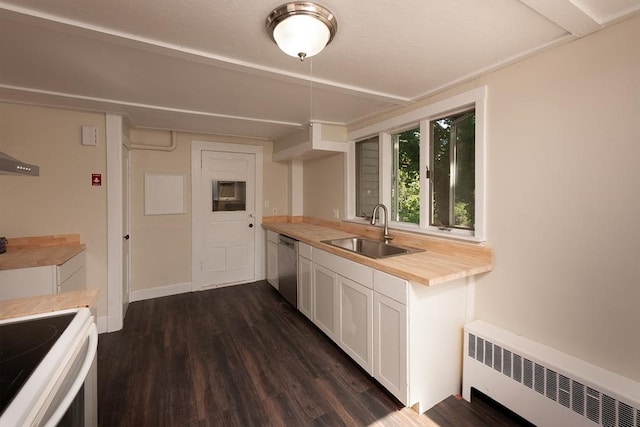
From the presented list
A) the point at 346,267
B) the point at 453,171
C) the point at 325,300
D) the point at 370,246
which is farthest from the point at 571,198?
the point at 325,300

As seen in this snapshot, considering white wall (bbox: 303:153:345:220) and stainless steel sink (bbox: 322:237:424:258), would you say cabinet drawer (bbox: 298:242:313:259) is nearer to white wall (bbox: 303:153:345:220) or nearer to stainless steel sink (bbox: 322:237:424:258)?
stainless steel sink (bbox: 322:237:424:258)

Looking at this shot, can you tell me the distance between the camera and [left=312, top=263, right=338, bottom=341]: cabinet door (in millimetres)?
2385

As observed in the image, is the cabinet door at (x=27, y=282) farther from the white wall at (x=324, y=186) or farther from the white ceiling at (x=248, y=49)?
the white wall at (x=324, y=186)

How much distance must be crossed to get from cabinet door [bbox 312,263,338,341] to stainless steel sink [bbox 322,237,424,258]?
0.29m

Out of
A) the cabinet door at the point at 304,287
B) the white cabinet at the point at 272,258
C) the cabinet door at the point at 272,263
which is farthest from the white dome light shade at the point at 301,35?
the cabinet door at the point at 272,263

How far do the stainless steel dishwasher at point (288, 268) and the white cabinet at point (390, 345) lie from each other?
1.36 m

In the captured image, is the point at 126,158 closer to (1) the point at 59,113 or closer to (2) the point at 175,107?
(1) the point at 59,113

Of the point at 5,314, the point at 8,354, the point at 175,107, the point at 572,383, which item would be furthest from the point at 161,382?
the point at 572,383

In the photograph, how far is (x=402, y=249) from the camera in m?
2.39

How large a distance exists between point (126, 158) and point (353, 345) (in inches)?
125

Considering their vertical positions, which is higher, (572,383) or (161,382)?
(572,383)

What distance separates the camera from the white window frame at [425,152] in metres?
1.94

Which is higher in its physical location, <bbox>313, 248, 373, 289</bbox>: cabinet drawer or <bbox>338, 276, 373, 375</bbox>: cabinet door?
<bbox>313, 248, 373, 289</bbox>: cabinet drawer

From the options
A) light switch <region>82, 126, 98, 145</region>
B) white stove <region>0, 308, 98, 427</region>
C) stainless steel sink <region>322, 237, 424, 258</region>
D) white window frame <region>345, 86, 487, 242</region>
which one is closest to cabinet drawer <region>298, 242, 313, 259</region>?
stainless steel sink <region>322, 237, 424, 258</region>
